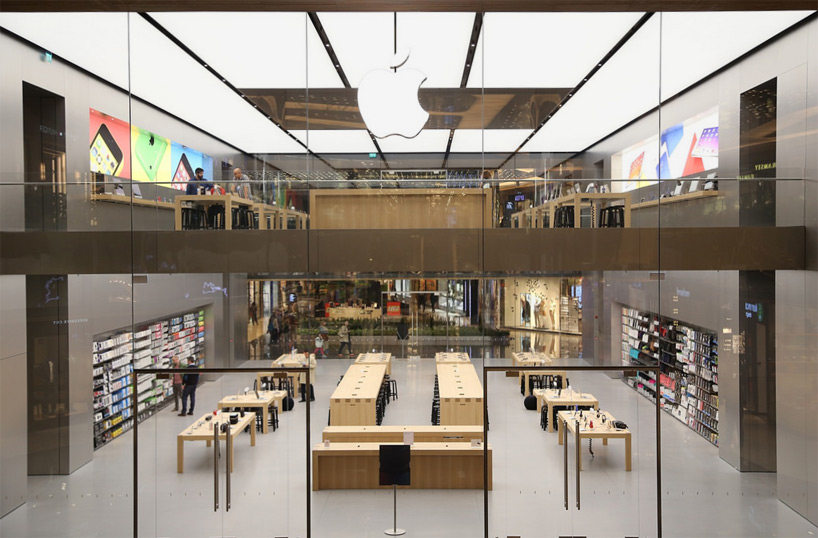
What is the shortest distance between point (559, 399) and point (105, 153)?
6908 mm

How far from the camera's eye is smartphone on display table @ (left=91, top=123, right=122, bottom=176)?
6.78 m

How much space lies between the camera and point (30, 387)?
7188mm

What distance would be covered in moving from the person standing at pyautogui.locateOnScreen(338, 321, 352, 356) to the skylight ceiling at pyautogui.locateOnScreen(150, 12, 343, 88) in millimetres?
3194

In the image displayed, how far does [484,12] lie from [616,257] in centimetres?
360

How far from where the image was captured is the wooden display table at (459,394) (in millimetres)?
6672

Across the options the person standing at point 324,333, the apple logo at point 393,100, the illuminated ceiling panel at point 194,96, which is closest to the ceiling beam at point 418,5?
the illuminated ceiling panel at point 194,96

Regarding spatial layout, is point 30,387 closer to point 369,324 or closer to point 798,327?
point 369,324

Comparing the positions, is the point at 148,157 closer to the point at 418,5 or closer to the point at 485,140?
the point at 418,5

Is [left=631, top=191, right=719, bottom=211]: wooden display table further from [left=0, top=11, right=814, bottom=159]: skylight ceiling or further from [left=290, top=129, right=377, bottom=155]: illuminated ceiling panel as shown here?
[left=290, top=129, right=377, bottom=155]: illuminated ceiling panel

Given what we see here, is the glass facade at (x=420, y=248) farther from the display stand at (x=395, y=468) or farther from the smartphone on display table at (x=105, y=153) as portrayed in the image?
the display stand at (x=395, y=468)

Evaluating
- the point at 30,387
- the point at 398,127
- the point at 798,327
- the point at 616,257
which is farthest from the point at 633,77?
the point at 30,387

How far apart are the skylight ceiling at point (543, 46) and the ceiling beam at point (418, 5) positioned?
6.4 inches

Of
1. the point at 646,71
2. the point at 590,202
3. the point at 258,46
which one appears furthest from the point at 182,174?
the point at 646,71

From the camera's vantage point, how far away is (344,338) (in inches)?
269
